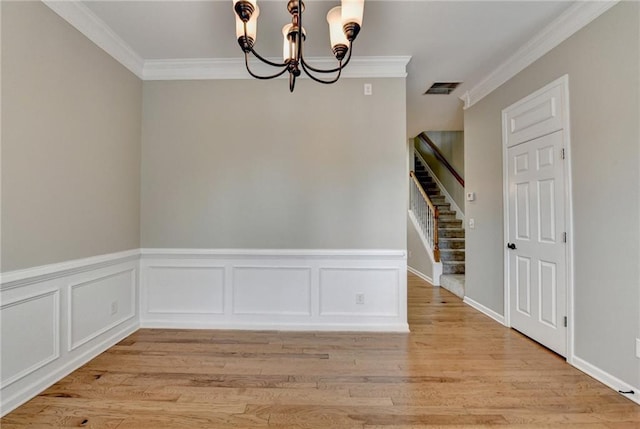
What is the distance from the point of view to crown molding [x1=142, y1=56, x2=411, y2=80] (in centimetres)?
289

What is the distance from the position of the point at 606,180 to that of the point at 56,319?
399 cm

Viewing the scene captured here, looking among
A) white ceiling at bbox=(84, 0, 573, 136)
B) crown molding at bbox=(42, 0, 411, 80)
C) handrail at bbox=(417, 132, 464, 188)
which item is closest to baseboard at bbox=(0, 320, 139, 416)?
crown molding at bbox=(42, 0, 411, 80)

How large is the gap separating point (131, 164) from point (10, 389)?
1.92 meters

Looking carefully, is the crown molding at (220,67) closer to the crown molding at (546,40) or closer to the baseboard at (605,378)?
the crown molding at (546,40)

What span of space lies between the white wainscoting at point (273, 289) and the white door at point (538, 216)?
1149mm

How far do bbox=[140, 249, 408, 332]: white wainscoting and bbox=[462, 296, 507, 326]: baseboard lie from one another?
1.15 m

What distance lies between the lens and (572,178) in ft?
7.48

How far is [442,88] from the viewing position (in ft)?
12.1

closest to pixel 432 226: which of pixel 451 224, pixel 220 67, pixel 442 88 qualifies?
pixel 451 224

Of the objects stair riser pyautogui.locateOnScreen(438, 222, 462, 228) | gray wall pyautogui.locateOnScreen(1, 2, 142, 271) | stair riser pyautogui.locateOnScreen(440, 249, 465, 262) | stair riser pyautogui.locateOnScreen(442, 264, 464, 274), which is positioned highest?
gray wall pyautogui.locateOnScreen(1, 2, 142, 271)

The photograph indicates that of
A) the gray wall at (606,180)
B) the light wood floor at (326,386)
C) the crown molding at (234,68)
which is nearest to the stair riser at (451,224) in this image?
the light wood floor at (326,386)

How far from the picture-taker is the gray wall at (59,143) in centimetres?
176

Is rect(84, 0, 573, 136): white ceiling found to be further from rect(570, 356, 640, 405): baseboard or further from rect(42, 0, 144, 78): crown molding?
rect(570, 356, 640, 405): baseboard

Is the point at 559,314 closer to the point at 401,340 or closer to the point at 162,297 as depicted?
the point at 401,340
